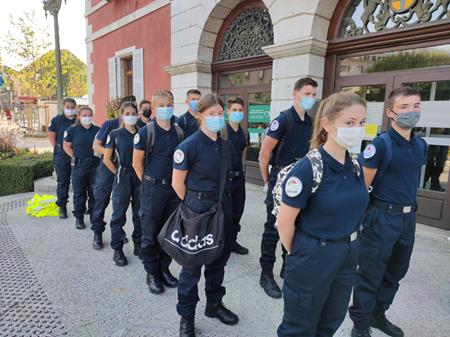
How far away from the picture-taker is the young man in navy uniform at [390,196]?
86.4 inches

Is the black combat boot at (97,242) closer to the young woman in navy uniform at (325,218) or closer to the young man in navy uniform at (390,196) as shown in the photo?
the young woman in navy uniform at (325,218)

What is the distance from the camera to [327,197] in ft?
5.30

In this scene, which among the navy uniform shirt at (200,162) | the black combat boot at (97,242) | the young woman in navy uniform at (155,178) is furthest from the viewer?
the black combat boot at (97,242)

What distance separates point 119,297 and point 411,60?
5.17m

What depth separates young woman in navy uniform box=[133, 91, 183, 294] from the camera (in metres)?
2.97

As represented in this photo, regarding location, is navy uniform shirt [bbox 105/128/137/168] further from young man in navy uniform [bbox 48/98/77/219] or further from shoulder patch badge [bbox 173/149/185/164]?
young man in navy uniform [bbox 48/98/77/219]

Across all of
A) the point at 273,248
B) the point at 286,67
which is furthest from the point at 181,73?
→ the point at 273,248

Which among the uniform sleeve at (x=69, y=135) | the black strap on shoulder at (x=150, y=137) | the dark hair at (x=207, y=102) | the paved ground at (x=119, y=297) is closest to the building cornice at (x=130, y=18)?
the uniform sleeve at (x=69, y=135)

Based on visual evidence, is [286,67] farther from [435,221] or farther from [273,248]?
[273,248]

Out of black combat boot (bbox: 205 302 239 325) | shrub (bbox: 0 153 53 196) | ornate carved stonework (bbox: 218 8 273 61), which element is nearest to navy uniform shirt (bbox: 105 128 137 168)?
black combat boot (bbox: 205 302 239 325)

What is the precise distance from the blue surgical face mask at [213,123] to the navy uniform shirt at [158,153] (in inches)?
32.0

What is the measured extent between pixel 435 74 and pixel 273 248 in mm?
3645

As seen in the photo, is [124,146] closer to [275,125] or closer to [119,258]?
[119,258]

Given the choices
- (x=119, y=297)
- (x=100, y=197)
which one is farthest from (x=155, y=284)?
(x=100, y=197)
